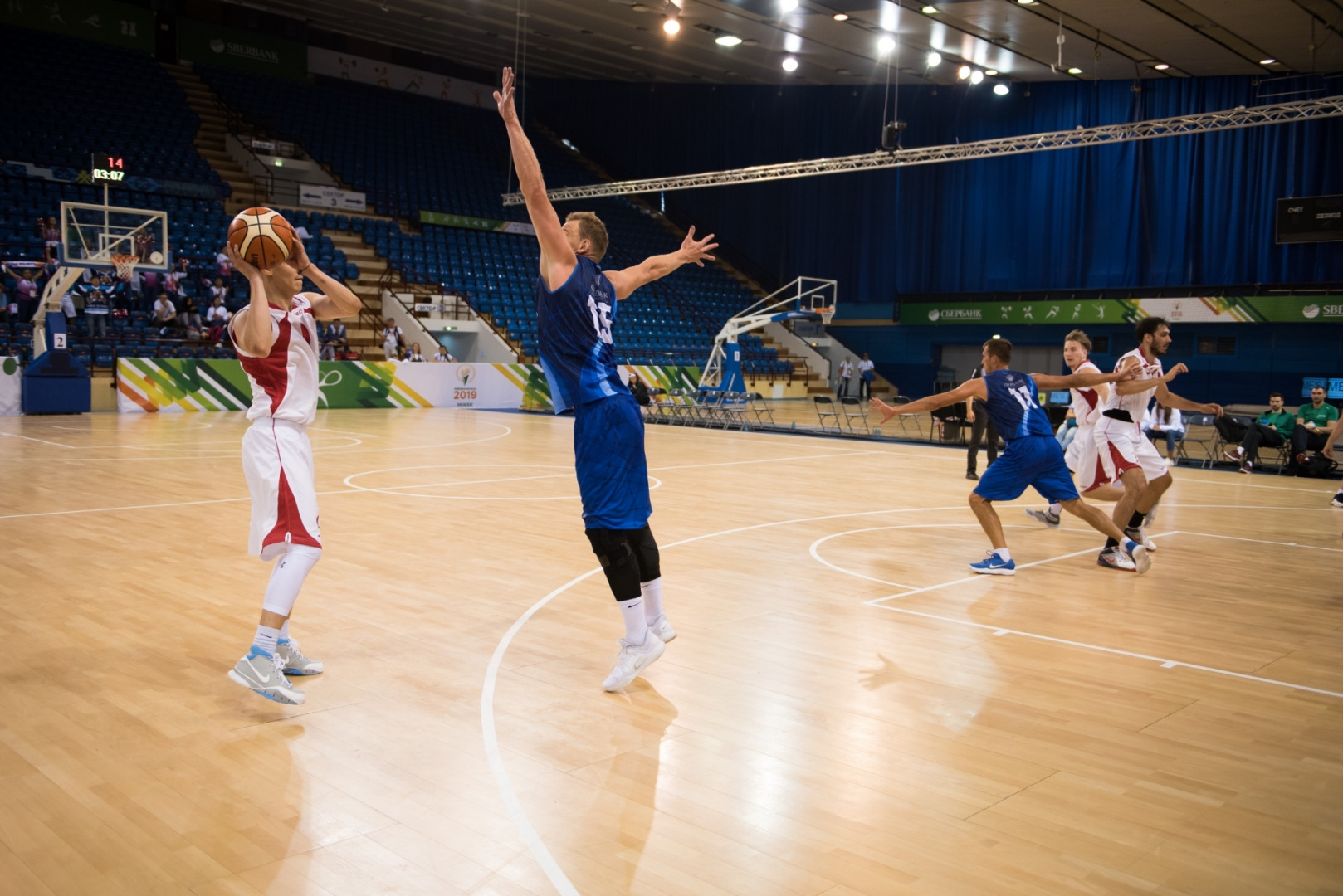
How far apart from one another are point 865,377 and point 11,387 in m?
20.1

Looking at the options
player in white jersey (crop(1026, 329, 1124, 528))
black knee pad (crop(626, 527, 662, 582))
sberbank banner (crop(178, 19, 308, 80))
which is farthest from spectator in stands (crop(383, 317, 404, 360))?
black knee pad (crop(626, 527, 662, 582))

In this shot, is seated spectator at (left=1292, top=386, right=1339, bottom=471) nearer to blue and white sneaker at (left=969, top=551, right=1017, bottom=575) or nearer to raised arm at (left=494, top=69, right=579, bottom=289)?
blue and white sneaker at (left=969, top=551, right=1017, bottom=575)

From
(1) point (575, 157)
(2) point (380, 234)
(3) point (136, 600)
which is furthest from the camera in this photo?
(1) point (575, 157)

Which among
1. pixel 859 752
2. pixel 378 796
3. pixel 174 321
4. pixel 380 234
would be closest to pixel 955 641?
pixel 859 752

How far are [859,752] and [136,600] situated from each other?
159 inches

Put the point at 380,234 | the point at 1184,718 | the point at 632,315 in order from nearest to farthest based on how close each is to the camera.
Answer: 1. the point at 1184,718
2. the point at 380,234
3. the point at 632,315

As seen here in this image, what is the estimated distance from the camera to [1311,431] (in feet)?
44.7

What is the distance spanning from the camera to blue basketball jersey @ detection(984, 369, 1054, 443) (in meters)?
6.87

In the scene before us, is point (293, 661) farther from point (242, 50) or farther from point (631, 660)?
point (242, 50)

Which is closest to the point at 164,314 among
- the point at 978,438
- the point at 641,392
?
the point at 641,392

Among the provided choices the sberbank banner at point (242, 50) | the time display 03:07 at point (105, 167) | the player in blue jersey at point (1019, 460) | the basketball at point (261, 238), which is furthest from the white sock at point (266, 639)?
the sberbank banner at point (242, 50)

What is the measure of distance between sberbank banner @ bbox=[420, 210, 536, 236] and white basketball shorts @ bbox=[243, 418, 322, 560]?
79.7 ft

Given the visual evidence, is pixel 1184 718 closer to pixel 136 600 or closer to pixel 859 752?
pixel 859 752

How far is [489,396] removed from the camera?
23.9 meters
